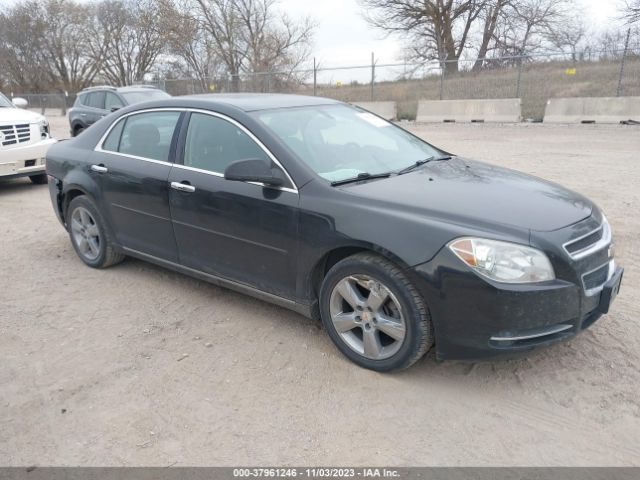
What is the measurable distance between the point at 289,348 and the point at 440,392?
1072mm

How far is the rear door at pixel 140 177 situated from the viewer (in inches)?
173

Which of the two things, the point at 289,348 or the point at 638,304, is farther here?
the point at 638,304

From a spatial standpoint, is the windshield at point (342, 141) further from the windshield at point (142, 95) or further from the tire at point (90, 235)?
the windshield at point (142, 95)

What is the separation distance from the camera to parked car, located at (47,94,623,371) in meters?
2.94

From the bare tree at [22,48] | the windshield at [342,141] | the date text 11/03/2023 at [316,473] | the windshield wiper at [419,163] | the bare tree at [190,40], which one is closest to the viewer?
the date text 11/03/2023 at [316,473]

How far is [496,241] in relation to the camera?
9.53ft

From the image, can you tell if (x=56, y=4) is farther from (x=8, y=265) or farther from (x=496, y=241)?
(x=496, y=241)

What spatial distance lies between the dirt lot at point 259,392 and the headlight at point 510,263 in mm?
736

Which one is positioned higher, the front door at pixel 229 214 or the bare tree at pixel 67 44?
the bare tree at pixel 67 44

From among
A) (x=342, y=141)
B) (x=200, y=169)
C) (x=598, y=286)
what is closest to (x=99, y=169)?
(x=200, y=169)

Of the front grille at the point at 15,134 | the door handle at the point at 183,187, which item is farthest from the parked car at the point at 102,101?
the door handle at the point at 183,187

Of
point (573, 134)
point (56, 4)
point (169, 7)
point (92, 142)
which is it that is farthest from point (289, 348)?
point (56, 4)

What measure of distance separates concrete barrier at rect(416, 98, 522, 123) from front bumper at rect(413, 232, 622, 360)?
16195 millimetres

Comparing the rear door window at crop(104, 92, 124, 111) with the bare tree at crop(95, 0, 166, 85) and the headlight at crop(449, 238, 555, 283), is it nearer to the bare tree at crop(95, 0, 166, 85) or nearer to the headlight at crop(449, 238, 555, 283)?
the headlight at crop(449, 238, 555, 283)
